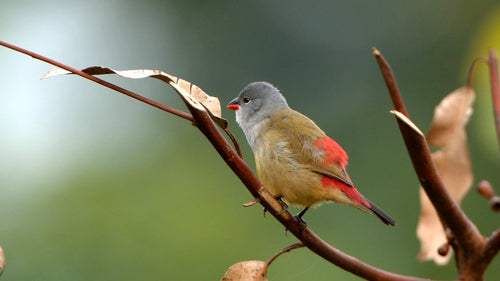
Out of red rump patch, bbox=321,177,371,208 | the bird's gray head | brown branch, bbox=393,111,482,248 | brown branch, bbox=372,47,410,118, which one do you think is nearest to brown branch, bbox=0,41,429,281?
brown branch, bbox=393,111,482,248

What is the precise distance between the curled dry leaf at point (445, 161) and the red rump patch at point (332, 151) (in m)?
0.92

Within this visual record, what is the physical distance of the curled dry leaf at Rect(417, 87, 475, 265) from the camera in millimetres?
1942

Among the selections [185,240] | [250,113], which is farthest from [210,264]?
[250,113]

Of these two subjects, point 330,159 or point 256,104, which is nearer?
point 330,159

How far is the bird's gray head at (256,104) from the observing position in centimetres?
359

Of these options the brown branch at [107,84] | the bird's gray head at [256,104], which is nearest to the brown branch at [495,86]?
the brown branch at [107,84]

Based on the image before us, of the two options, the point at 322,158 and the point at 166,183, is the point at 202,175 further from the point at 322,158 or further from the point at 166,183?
the point at 322,158

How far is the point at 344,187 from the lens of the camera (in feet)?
9.36

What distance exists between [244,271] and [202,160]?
451 cm

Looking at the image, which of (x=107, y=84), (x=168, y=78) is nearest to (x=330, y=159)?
(x=168, y=78)

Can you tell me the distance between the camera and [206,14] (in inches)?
452

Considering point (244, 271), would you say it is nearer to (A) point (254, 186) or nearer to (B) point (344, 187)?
(A) point (254, 186)

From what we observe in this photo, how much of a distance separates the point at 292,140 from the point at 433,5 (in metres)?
7.79

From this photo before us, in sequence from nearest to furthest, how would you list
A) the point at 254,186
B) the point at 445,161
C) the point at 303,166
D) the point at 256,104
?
the point at 254,186 → the point at 445,161 → the point at 303,166 → the point at 256,104
